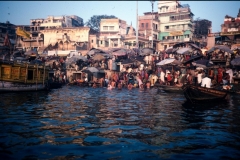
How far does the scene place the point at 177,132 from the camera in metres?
7.70

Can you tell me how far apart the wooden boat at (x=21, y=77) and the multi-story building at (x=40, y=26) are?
28811 millimetres

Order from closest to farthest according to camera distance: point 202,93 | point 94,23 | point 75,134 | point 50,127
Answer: point 75,134 → point 50,127 → point 202,93 → point 94,23

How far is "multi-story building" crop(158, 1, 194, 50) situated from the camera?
1829 inches

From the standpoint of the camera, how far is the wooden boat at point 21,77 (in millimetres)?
19180

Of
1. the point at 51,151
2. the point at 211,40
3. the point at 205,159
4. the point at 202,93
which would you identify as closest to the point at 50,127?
the point at 51,151

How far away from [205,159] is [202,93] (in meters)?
9.65

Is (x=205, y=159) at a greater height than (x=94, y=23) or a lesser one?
lesser

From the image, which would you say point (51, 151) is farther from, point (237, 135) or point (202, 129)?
point (237, 135)

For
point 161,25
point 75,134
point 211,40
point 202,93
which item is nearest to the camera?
point 75,134

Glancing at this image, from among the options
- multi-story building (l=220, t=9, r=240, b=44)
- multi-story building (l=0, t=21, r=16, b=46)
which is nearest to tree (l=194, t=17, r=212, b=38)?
multi-story building (l=220, t=9, r=240, b=44)

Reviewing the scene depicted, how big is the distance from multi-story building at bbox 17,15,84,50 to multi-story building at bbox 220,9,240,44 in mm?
38667

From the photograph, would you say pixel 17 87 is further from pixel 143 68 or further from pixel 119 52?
pixel 143 68

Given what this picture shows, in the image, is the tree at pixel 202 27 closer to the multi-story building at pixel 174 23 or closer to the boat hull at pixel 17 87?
the multi-story building at pixel 174 23

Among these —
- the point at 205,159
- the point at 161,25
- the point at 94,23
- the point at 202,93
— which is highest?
the point at 94,23
